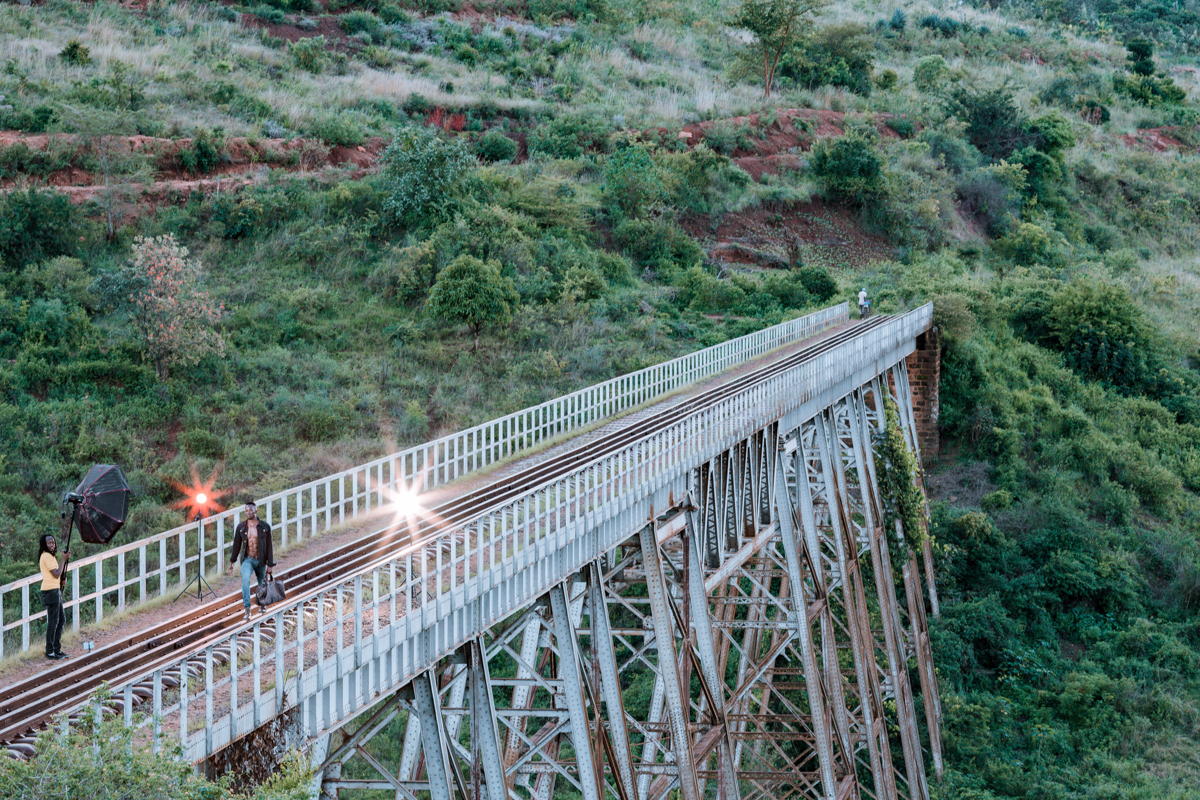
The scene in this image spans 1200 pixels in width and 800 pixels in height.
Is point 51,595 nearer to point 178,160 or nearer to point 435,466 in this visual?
point 435,466

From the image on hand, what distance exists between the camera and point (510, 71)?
2507 inches

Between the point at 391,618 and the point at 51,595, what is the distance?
3474mm

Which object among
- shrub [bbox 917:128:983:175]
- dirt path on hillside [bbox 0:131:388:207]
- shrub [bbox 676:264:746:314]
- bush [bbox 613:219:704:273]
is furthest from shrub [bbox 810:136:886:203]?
dirt path on hillside [bbox 0:131:388:207]

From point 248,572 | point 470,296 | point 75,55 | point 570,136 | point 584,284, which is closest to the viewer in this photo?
point 248,572

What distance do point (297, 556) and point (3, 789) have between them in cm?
739

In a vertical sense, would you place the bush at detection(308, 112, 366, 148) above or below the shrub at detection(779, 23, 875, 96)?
below

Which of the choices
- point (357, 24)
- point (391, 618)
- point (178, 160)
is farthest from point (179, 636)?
point (357, 24)

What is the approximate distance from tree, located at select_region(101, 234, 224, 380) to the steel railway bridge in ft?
23.6

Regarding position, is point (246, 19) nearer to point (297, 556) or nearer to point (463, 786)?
point (297, 556)

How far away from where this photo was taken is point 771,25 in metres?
68.6

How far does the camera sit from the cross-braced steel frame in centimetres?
1158

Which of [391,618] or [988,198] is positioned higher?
[391,618]

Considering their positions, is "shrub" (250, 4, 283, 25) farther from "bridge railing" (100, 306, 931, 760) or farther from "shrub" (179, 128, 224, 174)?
"bridge railing" (100, 306, 931, 760)

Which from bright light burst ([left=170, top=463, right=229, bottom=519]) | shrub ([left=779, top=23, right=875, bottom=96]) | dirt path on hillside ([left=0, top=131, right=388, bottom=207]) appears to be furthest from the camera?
shrub ([left=779, top=23, right=875, bottom=96])
